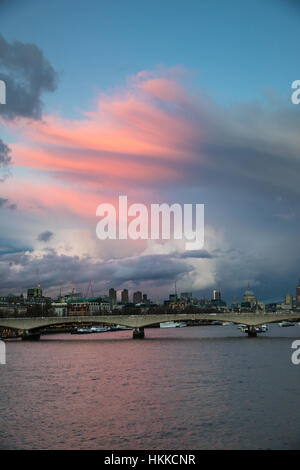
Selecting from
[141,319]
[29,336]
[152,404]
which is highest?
[141,319]

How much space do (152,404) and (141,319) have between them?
6462 centimetres

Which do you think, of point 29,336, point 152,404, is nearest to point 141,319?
point 29,336

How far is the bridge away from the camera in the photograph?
3521 inches

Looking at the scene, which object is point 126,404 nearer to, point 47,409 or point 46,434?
point 47,409

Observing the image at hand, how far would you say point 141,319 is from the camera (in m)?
95.1

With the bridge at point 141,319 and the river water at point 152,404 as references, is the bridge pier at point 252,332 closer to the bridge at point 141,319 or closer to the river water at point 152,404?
the bridge at point 141,319

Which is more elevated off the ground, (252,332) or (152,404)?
(152,404)

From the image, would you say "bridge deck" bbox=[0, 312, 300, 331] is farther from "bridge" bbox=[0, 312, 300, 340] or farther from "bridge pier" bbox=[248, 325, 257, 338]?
"bridge pier" bbox=[248, 325, 257, 338]

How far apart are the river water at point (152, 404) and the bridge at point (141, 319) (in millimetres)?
36878

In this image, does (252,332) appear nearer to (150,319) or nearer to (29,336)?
(150,319)

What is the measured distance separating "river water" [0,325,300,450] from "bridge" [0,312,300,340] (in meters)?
36.9

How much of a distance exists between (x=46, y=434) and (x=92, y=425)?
2.62 metres
